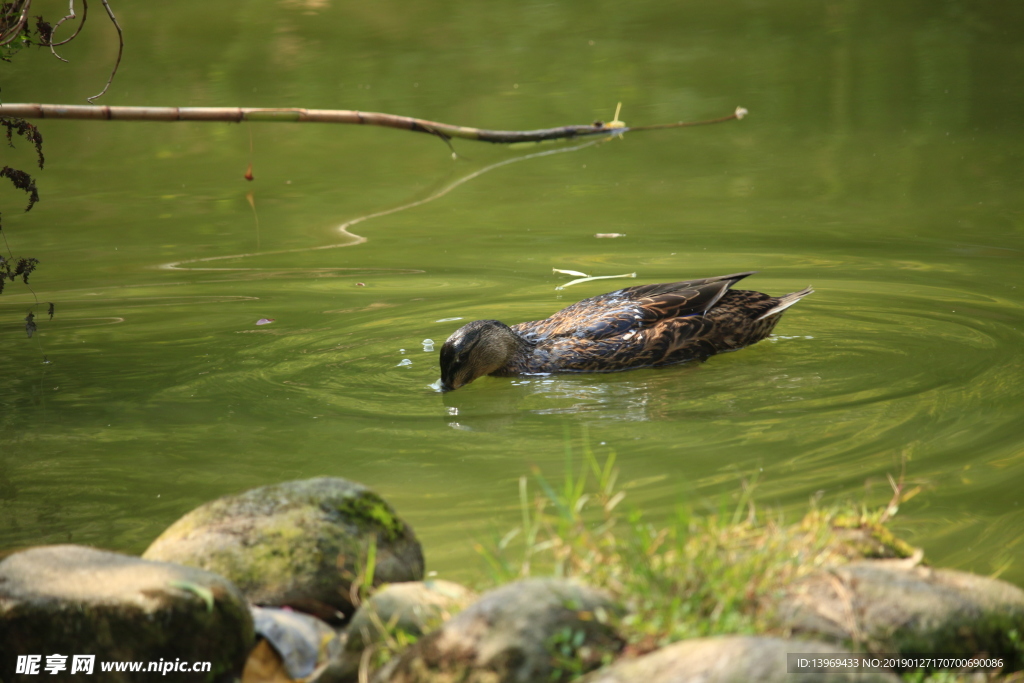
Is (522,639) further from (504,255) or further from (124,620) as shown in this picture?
(504,255)

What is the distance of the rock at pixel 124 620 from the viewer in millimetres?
3859

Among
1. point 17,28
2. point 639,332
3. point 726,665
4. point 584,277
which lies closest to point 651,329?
point 639,332

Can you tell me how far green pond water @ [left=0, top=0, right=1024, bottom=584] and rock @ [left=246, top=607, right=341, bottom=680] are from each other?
0.78 metres

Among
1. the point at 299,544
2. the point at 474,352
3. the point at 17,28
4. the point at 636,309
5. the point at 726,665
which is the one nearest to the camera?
the point at 726,665

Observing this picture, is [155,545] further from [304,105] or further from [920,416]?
[304,105]

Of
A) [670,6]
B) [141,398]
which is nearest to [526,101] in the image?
[670,6]

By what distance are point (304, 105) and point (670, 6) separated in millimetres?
7897

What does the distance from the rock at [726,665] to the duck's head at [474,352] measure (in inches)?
178

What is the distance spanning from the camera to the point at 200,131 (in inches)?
730

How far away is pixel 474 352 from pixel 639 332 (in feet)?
4.25

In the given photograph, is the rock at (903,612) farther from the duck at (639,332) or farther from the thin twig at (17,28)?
the thin twig at (17,28)

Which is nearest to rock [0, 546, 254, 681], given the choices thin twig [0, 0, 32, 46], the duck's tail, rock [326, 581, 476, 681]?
rock [326, 581, 476, 681]

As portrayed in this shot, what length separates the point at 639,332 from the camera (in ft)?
26.9

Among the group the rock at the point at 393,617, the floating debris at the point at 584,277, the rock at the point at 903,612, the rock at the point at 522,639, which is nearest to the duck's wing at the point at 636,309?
the floating debris at the point at 584,277
